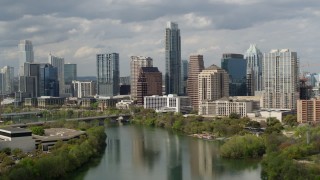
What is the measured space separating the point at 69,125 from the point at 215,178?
932 centimetres

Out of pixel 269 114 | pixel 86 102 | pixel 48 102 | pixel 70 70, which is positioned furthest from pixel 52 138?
pixel 70 70

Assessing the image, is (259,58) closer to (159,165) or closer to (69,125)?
(69,125)

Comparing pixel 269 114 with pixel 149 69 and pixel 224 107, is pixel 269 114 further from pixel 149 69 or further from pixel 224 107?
pixel 149 69

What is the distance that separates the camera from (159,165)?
12117mm

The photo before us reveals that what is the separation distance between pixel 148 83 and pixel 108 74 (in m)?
10.2

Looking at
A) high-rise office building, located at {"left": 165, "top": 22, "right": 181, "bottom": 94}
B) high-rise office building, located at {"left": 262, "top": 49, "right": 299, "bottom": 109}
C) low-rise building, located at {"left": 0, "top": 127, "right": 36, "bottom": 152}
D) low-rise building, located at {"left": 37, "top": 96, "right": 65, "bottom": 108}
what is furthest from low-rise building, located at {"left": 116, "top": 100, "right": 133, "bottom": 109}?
low-rise building, located at {"left": 0, "top": 127, "right": 36, "bottom": 152}

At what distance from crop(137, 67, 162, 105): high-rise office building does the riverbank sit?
17.7 metres

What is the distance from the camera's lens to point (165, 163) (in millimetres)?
12398

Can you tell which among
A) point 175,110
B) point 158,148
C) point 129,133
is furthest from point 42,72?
point 158,148

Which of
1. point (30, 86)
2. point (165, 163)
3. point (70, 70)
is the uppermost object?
point (70, 70)

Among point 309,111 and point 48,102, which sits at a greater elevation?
point 48,102

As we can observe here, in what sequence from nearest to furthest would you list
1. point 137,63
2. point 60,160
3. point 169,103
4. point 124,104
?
1. point 60,160
2. point 169,103
3. point 124,104
4. point 137,63

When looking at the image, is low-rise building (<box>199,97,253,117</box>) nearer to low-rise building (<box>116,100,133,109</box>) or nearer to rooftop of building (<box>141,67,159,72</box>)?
low-rise building (<box>116,100,133,109</box>)

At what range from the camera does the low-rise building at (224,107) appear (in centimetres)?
2483
